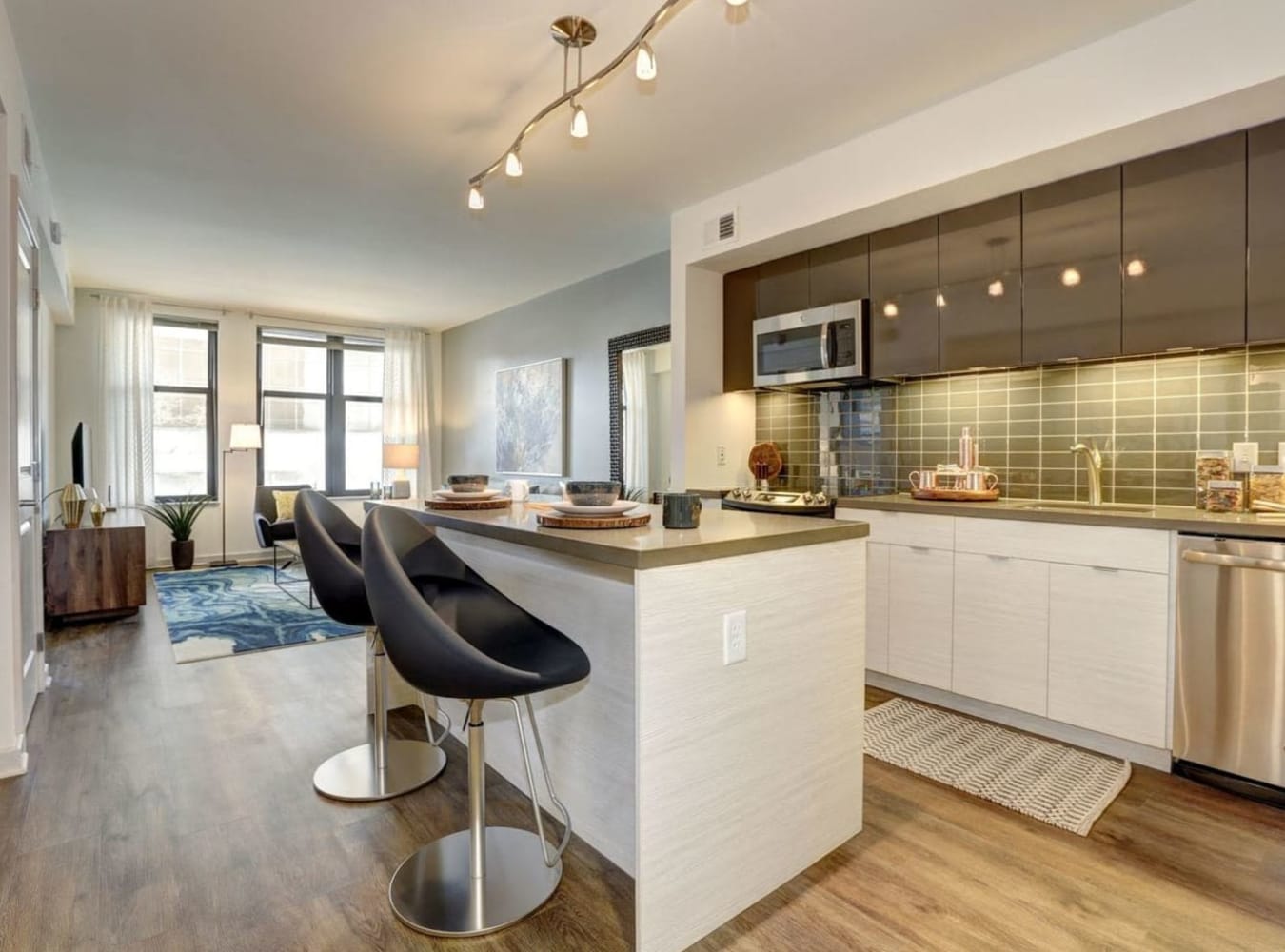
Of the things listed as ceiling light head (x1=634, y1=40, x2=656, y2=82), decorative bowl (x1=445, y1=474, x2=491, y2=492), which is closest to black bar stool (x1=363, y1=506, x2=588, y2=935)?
decorative bowl (x1=445, y1=474, x2=491, y2=492)

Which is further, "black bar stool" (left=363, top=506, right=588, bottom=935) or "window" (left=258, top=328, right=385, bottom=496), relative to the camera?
"window" (left=258, top=328, right=385, bottom=496)

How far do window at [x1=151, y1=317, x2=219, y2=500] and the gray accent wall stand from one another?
7.96 feet

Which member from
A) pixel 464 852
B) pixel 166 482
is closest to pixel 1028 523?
A: pixel 464 852

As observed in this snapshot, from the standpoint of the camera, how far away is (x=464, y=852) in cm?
191

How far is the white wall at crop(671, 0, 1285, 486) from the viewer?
7.14 feet

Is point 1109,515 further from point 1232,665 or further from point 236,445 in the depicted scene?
point 236,445

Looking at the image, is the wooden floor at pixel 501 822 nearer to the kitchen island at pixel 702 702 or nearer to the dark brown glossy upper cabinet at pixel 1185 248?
the kitchen island at pixel 702 702

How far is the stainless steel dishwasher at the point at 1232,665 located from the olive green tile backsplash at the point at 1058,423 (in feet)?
2.07

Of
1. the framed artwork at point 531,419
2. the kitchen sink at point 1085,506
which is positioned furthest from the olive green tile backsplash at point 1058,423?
the framed artwork at point 531,419

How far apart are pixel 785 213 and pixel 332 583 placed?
274cm

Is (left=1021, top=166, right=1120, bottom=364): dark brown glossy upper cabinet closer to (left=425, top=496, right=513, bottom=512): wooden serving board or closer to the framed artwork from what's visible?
(left=425, top=496, right=513, bottom=512): wooden serving board

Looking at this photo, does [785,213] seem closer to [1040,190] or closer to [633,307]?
[1040,190]

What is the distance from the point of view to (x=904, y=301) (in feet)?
10.9

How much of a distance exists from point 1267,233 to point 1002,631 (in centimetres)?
165
